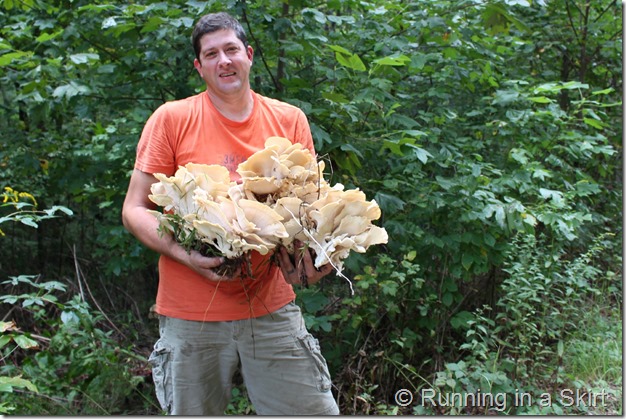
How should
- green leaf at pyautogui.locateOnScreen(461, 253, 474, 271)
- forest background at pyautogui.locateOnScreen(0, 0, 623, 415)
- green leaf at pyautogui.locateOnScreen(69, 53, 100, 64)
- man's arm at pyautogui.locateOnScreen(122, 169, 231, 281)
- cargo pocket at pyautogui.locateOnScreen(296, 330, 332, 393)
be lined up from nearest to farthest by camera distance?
man's arm at pyautogui.locateOnScreen(122, 169, 231, 281)
cargo pocket at pyautogui.locateOnScreen(296, 330, 332, 393)
green leaf at pyautogui.locateOnScreen(69, 53, 100, 64)
forest background at pyautogui.locateOnScreen(0, 0, 623, 415)
green leaf at pyautogui.locateOnScreen(461, 253, 474, 271)

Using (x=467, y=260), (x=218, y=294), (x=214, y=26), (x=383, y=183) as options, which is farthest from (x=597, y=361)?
(x=214, y=26)

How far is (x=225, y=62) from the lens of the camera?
2.53 m

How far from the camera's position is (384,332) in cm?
478

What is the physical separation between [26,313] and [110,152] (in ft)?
6.28

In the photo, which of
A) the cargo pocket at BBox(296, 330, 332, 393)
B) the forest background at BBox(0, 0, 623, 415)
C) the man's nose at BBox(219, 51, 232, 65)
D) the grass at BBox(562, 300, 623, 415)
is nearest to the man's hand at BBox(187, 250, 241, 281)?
the cargo pocket at BBox(296, 330, 332, 393)

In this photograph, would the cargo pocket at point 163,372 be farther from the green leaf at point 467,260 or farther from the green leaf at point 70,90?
the green leaf at point 467,260

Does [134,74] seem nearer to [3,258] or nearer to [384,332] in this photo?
[384,332]

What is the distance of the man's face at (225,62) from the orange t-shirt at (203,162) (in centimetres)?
11

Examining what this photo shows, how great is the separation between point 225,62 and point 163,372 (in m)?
1.35

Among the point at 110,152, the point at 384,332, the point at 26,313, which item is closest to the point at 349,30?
the point at 110,152

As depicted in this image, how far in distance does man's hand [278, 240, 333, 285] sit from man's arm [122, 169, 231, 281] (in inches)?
10.2

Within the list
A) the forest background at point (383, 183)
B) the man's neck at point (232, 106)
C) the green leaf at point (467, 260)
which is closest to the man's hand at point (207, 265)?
the man's neck at point (232, 106)

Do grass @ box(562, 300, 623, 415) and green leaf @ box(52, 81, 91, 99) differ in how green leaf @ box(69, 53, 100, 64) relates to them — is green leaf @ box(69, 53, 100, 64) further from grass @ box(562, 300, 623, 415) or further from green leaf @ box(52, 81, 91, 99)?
grass @ box(562, 300, 623, 415)

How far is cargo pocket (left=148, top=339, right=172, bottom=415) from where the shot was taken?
2.60 meters
